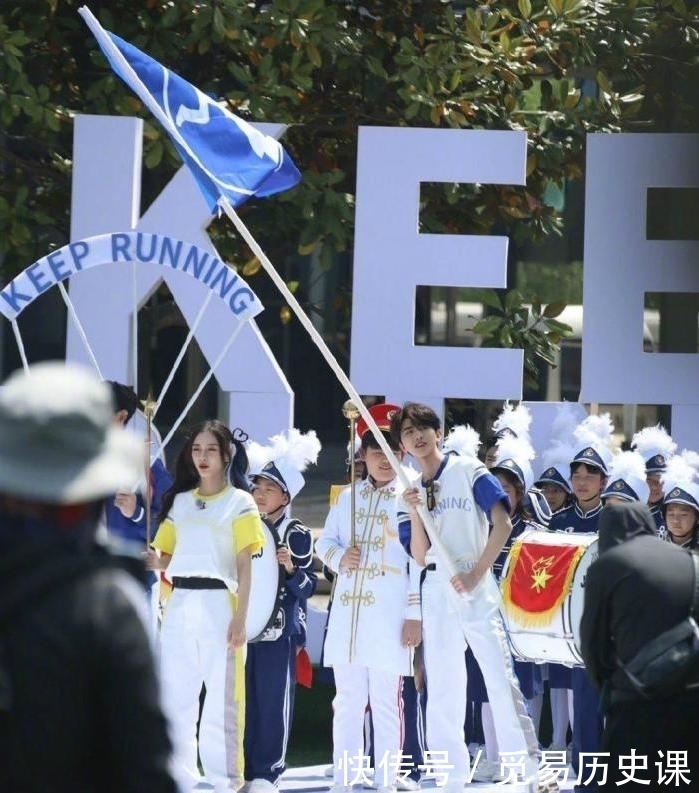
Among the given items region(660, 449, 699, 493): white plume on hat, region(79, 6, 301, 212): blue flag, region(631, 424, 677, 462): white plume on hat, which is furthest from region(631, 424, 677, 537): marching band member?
region(79, 6, 301, 212): blue flag

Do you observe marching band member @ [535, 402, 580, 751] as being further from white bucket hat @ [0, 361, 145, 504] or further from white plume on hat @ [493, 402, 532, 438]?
white bucket hat @ [0, 361, 145, 504]

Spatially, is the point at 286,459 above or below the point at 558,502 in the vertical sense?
above

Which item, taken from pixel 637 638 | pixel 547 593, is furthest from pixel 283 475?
pixel 637 638

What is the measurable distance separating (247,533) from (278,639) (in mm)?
670

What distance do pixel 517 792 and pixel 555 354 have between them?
4.36m

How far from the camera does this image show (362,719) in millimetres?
7875

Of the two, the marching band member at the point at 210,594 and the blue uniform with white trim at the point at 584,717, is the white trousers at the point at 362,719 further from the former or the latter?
the blue uniform with white trim at the point at 584,717

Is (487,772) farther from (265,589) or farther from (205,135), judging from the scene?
(205,135)

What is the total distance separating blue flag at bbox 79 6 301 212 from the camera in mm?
8523

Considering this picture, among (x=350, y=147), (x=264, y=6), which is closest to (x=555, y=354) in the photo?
(x=350, y=147)

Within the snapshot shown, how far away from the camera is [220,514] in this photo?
295 inches

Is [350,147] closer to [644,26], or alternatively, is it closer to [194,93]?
[644,26]

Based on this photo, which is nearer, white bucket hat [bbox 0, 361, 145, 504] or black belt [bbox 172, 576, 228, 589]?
white bucket hat [bbox 0, 361, 145, 504]

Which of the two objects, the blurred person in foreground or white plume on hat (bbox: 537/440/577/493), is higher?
white plume on hat (bbox: 537/440/577/493)
